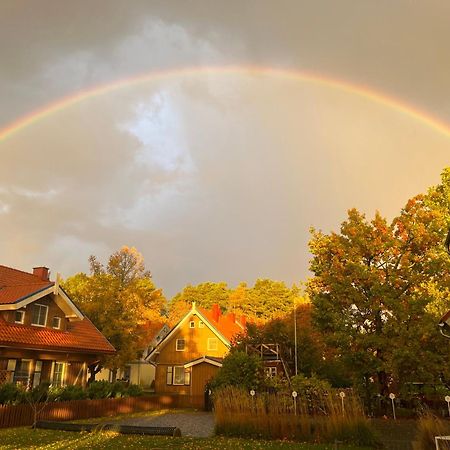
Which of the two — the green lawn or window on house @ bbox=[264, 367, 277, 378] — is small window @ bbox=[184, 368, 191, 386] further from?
the green lawn

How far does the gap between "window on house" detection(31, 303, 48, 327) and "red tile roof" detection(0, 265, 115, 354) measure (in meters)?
0.39

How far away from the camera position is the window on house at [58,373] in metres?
23.7

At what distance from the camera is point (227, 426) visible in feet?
48.7

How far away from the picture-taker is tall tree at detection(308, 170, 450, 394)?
20812mm

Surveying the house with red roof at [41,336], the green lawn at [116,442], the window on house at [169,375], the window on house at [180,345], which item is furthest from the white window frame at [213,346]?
the green lawn at [116,442]

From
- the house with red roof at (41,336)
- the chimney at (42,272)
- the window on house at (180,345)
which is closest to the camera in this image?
the house with red roof at (41,336)

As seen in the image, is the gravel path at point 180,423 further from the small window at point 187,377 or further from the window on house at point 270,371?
the small window at point 187,377

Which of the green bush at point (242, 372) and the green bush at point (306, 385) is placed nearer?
the green bush at point (306, 385)

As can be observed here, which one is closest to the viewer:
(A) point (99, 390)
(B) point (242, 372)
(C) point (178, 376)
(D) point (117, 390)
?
(A) point (99, 390)

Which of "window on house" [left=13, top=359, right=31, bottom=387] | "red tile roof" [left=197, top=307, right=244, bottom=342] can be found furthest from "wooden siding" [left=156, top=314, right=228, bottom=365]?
"window on house" [left=13, top=359, right=31, bottom=387]

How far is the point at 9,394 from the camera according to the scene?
56.1 ft

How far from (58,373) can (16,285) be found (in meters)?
5.61

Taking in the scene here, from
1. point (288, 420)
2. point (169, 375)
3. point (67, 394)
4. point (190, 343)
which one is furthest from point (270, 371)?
point (169, 375)

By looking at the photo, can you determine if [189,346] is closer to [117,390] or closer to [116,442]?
[117,390]
